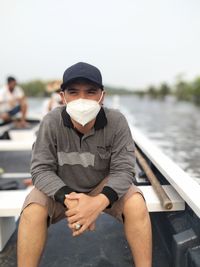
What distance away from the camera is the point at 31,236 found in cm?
167

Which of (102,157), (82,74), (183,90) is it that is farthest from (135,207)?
(183,90)

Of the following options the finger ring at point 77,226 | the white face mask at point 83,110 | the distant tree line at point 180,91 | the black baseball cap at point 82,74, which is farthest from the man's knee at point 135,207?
the distant tree line at point 180,91

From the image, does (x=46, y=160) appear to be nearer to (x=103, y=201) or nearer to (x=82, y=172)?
(x=82, y=172)

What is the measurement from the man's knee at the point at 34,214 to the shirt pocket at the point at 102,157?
42cm

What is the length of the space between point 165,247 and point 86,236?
0.59 metres

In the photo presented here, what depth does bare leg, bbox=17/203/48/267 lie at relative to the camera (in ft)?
5.48

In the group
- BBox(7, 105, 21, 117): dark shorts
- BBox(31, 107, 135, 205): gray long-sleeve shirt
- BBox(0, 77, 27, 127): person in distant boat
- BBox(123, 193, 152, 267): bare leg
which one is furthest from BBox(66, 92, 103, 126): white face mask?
BBox(7, 105, 21, 117): dark shorts

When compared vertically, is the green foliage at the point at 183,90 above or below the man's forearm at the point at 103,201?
below

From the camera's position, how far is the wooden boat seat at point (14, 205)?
2.06m

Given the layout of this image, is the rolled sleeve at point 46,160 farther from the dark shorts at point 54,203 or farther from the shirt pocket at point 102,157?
the shirt pocket at point 102,157

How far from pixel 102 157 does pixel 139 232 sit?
49 cm

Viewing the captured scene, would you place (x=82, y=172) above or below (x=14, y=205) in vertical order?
above

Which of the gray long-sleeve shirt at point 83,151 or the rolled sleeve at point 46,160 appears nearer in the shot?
the rolled sleeve at point 46,160

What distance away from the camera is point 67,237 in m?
2.49
